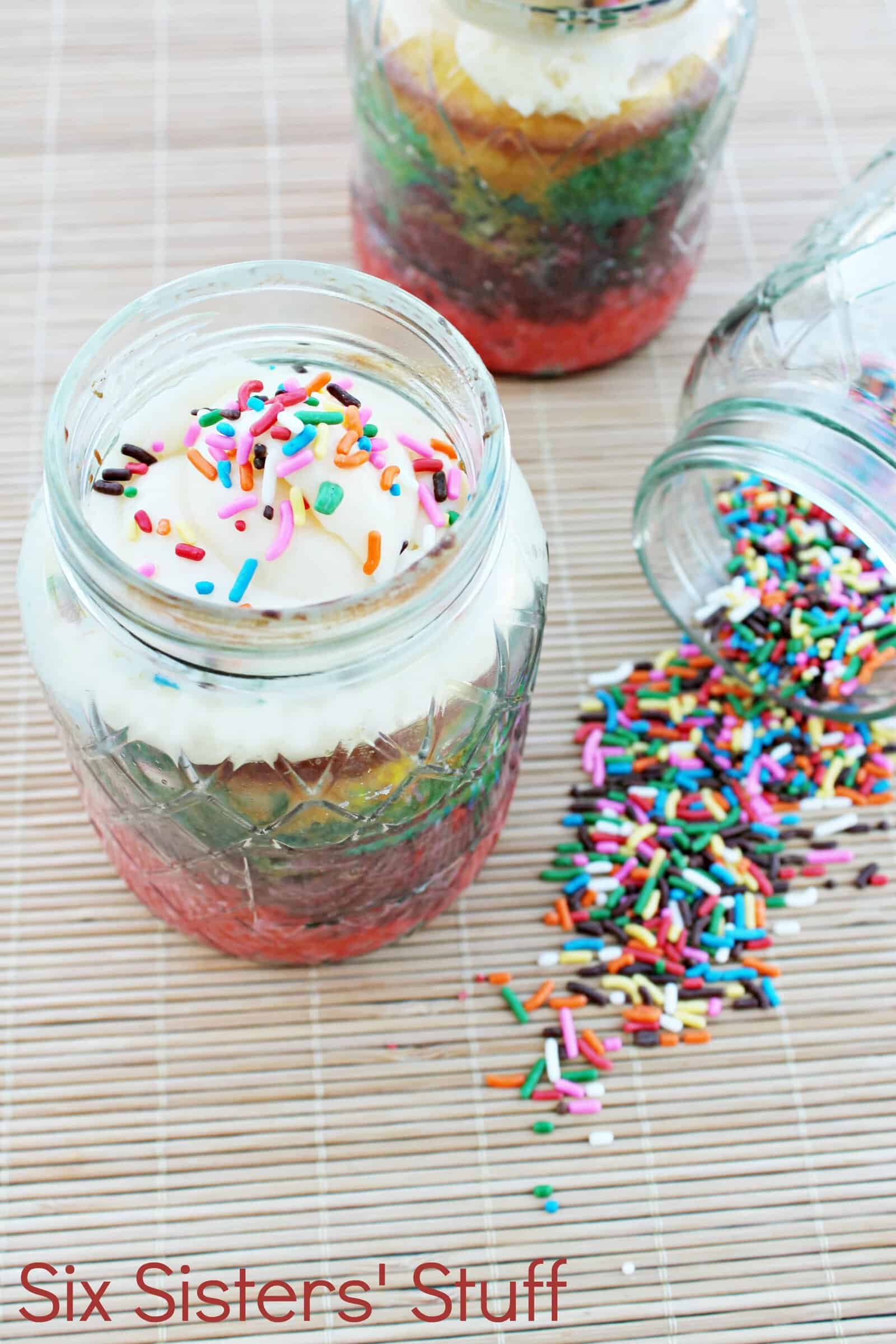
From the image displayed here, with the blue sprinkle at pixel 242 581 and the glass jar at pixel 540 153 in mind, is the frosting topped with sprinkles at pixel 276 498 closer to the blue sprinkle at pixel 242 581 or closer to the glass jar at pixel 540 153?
the blue sprinkle at pixel 242 581

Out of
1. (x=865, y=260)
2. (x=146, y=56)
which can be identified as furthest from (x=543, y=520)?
(x=146, y=56)

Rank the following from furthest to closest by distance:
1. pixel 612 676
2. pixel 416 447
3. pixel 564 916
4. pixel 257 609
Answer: pixel 612 676, pixel 564 916, pixel 416 447, pixel 257 609

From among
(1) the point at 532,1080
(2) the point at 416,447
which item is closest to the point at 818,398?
(2) the point at 416,447

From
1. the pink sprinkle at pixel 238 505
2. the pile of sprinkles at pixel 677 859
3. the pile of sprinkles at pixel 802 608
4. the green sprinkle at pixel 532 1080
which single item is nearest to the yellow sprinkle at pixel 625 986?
the pile of sprinkles at pixel 677 859

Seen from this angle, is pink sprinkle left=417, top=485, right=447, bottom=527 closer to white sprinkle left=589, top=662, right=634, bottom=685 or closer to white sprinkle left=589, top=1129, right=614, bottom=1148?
white sprinkle left=589, top=662, right=634, bottom=685

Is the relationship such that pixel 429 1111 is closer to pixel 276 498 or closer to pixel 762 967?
pixel 762 967

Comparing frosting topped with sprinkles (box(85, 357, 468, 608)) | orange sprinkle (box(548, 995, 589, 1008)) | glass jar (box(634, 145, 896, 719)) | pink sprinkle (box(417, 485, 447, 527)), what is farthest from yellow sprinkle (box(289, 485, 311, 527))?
orange sprinkle (box(548, 995, 589, 1008))

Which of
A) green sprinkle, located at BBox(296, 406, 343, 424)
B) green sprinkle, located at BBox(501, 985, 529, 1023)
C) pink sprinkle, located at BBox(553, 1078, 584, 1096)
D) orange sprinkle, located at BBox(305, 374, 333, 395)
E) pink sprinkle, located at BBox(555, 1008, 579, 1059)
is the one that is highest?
orange sprinkle, located at BBox(305, 374, 333, 395)
